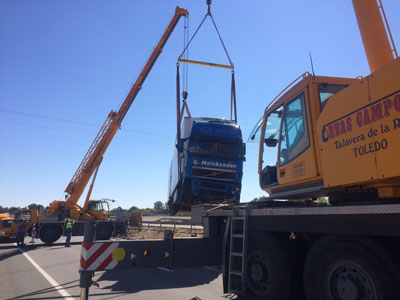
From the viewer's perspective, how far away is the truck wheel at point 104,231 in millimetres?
18609

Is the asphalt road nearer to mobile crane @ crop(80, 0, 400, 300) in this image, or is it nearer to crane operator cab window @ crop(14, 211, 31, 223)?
mobile crane @ crop(80, 0, 400, 300)

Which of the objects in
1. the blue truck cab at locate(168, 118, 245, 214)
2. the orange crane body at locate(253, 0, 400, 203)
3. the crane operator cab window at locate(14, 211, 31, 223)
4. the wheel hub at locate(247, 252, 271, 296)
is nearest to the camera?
the orange crane body at locate(253, 0, 400, 203)

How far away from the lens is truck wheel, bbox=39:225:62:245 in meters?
18.0

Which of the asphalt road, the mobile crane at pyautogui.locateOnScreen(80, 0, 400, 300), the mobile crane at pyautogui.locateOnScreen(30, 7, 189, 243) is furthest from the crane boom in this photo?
the mobile crane at pyautogui.locateOnScreen(80, 0, 400, 300)

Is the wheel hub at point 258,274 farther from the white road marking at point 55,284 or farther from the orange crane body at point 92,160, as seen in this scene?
the orange crane body at point 92,160

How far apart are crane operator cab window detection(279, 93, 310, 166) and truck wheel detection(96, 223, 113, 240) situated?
16502 millimetres

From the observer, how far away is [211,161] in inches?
377

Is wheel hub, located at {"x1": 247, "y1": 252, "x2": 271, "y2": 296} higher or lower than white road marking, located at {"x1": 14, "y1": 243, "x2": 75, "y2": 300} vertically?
higher

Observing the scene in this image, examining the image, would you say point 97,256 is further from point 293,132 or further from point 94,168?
point 94,168

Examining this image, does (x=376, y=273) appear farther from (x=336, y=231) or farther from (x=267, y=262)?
(x=267, y=262)

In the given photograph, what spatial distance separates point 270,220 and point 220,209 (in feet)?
5.37

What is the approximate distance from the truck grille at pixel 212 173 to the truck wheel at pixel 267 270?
4959mm

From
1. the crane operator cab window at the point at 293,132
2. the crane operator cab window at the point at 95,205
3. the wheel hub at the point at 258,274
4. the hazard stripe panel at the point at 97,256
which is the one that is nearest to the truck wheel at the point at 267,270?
the wheel hub at the point at 258,274

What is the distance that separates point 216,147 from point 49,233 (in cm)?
1370
